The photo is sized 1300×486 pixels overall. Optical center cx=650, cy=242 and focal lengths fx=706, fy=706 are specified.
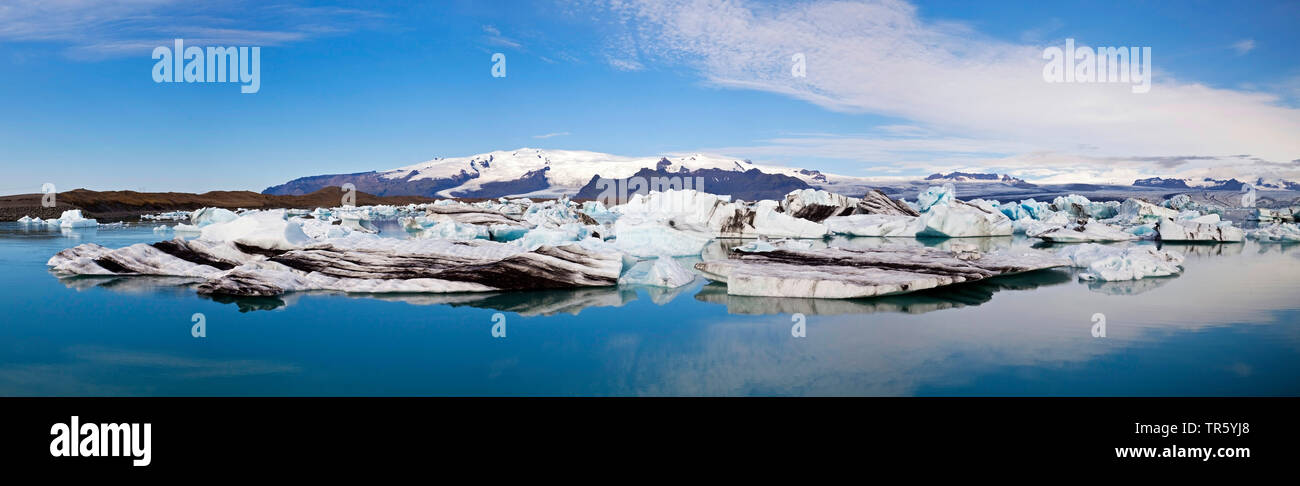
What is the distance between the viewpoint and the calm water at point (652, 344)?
418cm

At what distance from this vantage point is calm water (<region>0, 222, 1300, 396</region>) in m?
4.18

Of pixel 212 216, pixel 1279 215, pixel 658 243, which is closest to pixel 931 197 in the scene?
pixel 1279 215

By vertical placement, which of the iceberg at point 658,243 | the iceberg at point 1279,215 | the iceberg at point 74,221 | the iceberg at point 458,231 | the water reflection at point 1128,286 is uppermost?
the iceberg at point 1279,215

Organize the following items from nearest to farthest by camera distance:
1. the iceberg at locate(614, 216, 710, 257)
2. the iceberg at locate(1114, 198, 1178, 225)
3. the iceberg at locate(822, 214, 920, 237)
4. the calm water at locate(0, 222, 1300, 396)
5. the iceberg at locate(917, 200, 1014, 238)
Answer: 1. the calm water at locate(0, 222, 1300, 396)
2. the iceberg at locate(614, 216, 710, 257)
3. the iceberg at locate(917, 200, 1014, 238)
4. the iceberg at locate(822, 214, 920, 237)
5. the iceberg at locate(1114, 198, 1178, 225)

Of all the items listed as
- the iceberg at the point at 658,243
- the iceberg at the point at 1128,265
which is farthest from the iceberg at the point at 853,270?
the iceberg at the point at 658,243

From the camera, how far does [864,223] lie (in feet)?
67.9

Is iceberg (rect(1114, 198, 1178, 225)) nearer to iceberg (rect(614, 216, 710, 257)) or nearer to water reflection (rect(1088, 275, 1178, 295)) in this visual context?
water reflection (rect(1088, 275, 1178, 295))

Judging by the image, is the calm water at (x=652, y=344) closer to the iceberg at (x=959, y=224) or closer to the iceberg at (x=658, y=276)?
the iceberg at (x=658, y=276)

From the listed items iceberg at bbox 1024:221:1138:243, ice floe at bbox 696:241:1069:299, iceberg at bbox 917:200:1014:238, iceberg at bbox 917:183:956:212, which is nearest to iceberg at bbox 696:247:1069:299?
ice floe at bbox 696:241:1069:299

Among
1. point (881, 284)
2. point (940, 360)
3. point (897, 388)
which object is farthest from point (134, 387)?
point (881, 284)

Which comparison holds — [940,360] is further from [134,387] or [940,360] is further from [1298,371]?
[134,387]

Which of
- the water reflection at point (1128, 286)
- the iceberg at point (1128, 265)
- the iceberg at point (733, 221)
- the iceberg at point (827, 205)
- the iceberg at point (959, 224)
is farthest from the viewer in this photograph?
the iceberg at point (827, 205)

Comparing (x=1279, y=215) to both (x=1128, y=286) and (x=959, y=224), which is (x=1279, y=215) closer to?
(x=959, y=224)
